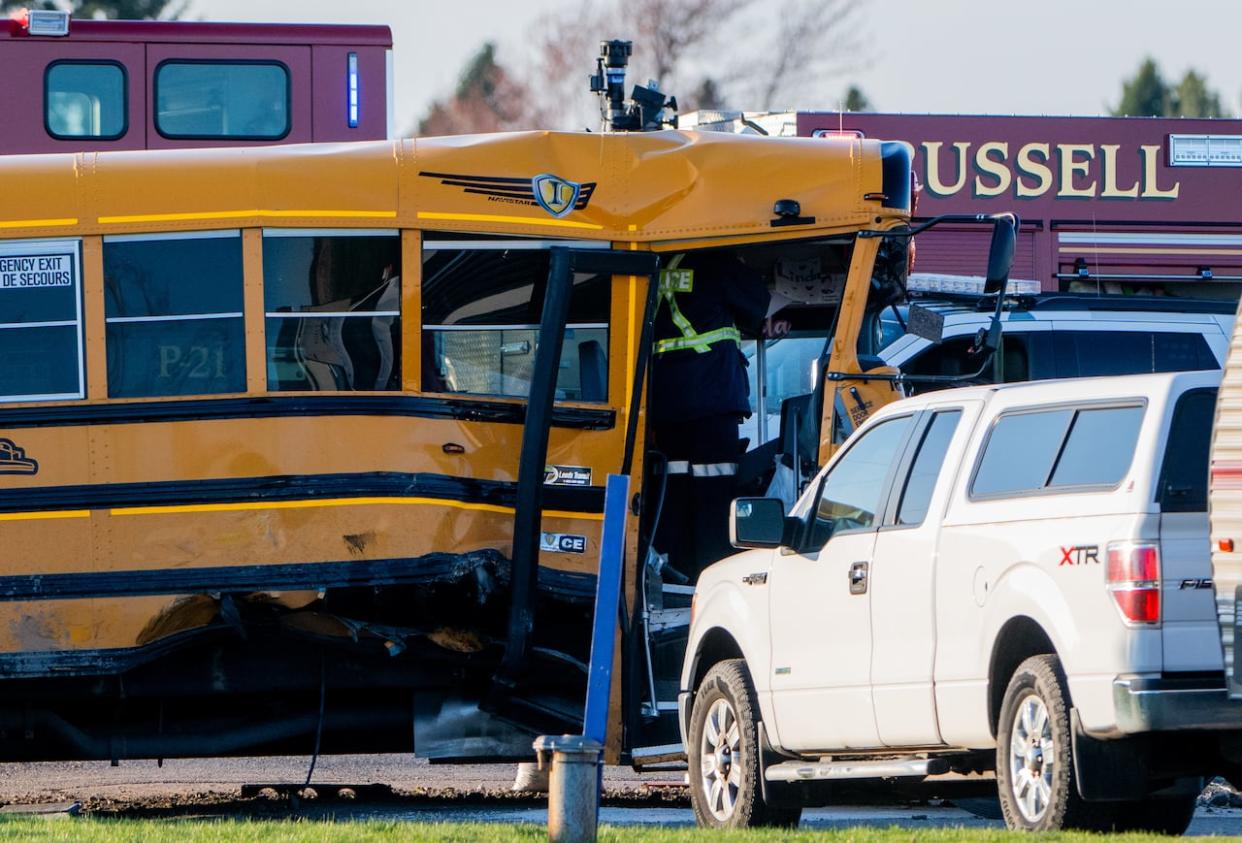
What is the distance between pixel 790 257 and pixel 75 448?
3840 millimetres

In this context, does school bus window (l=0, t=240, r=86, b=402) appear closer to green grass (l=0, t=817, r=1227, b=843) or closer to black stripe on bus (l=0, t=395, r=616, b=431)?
black stripe on bus (l=0, t=395, r=616, b=431)

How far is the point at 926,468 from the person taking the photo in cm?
800

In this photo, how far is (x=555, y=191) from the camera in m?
9.93

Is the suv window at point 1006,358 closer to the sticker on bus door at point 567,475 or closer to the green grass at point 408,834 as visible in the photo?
the sticker on bus door at point 567,475

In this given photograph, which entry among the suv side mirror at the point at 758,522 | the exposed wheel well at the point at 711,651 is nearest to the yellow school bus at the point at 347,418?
the exposed wheel well at the point at 711,651

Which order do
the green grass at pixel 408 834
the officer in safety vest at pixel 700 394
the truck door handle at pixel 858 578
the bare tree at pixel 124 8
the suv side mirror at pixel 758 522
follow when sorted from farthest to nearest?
the bare tree at pixel 124 8, the officer in safety vest at pixel 700 394, the suv side mirror at pixel 758 522, the truck door handle at pixel 858 578, the green grass at pixel 408 834

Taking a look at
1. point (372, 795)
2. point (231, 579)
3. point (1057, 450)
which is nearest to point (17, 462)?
point (231, 579)

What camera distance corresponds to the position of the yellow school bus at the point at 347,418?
9570 mm

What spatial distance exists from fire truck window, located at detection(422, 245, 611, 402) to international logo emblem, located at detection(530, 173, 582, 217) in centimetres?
23

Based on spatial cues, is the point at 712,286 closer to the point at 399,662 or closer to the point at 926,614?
the point at 399,662

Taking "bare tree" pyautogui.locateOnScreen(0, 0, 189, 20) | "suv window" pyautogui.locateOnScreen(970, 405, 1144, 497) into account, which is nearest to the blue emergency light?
"suv window" pyautogui.locateOnScreen(970, 405, 1144, 497)

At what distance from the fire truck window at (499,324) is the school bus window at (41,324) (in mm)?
1622

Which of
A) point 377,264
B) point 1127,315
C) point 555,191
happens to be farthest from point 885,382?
point 1127,315

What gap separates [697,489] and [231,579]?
7.83ft
